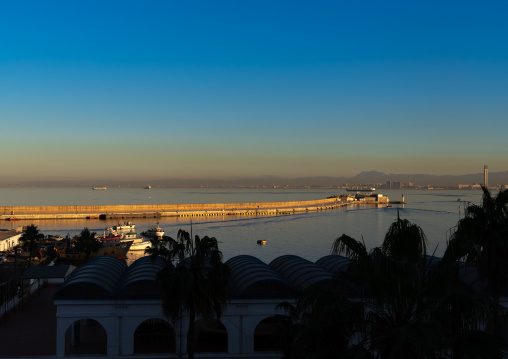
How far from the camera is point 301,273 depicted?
19.1 m

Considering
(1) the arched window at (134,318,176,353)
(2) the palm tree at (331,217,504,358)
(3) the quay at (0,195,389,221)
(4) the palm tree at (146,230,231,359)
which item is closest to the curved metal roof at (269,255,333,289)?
(4) the palm tree at (146,230,231,359)

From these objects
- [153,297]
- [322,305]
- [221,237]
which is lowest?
[221,237]

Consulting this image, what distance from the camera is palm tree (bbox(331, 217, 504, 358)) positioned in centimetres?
643

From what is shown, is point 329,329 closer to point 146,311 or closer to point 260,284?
point 260,284

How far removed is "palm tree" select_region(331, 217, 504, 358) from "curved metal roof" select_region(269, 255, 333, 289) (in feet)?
28.2

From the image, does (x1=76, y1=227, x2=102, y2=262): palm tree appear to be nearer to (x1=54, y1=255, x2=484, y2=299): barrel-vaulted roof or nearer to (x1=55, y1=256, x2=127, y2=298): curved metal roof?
(x1=54, y1=255, x2=484, y2=299): barrel-vaulted roof

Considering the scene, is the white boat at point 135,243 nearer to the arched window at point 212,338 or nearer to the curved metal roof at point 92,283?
the curved metal roof at point 92,283

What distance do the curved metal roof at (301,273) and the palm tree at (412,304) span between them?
859 cm

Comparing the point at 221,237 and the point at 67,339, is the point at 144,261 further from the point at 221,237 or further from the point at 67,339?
the point at 221,237

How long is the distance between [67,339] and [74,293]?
3.61 metres

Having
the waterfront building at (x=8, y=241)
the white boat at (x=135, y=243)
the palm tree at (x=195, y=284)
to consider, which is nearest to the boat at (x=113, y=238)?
the white boat at (x=135, y=243)

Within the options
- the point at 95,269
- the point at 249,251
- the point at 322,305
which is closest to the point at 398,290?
the point at 322,305

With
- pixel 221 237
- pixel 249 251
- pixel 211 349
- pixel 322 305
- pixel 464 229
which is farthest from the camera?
pixel 221 237

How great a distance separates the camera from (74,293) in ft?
53.2
